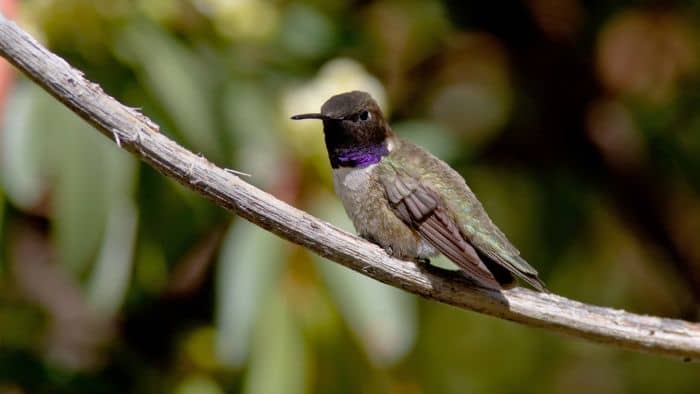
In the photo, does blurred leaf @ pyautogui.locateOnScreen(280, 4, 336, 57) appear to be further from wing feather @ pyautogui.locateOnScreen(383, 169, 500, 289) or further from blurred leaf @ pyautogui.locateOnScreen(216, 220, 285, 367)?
wing feather @ pyautogui.locateOnScreen(383, 169, 500, 289)

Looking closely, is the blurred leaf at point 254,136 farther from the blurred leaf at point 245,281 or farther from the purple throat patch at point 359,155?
the purple throat patch at point 359,155

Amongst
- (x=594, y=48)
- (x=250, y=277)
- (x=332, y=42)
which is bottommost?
(x=250, y=277)

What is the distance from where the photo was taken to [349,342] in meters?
2.71

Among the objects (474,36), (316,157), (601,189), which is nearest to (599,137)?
(601,189)

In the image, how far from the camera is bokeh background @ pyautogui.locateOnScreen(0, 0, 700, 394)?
254cm

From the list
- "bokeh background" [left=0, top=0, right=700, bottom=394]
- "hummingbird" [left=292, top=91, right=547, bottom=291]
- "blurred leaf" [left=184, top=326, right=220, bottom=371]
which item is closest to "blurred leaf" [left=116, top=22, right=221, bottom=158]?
"bokeh background" [left=0, top=0, right=700, bottom=394]

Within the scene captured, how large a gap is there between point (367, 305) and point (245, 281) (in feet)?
0.94

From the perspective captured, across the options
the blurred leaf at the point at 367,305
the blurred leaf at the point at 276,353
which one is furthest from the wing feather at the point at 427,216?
the blurred leaf at the point at 276,353

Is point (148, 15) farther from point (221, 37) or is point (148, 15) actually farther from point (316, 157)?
point (316, 157)

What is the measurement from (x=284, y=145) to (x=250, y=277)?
0.39 meters

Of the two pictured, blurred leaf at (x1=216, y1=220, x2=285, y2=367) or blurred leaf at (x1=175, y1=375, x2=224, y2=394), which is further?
blurred leaf at (x1=175, y1=375, x2=224, y2=394)

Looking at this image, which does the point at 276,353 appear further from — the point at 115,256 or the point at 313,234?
the point at 313,234

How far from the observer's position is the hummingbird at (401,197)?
2.19 m

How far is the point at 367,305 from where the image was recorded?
251 centimetres
